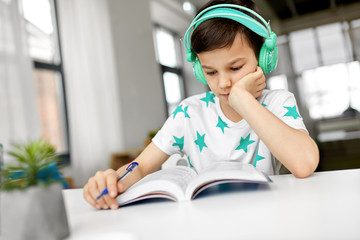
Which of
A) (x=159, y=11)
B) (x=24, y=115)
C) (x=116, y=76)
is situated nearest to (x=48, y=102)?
(x=24, y=115)

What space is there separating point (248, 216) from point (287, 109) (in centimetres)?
56

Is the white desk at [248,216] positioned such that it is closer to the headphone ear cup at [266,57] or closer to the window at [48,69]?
the headphone ear cup at [266,57]

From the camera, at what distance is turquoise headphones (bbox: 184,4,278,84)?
0.87 m

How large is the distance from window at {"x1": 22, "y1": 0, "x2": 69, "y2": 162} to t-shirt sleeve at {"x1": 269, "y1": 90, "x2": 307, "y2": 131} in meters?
2.71

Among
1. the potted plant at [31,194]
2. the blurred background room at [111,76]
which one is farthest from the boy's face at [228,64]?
the blurred background room at [111,76]

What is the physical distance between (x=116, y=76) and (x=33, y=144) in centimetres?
389

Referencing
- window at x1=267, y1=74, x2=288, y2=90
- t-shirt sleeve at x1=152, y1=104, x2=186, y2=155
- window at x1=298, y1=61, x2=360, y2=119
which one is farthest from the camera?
window at x1=267, y1=74, x2=288, y2=90

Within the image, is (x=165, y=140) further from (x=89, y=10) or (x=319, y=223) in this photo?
(x=89, y=10)

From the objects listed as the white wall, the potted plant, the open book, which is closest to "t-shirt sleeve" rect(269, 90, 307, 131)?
the open book

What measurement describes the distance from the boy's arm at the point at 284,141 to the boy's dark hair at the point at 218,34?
0.18 m

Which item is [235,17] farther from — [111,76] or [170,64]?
[170,64]

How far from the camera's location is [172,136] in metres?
1.18

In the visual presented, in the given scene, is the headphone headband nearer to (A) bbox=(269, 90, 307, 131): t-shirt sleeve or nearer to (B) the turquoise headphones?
(B) the turquoise headphones

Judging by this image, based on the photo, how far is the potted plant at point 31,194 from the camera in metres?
0.42
